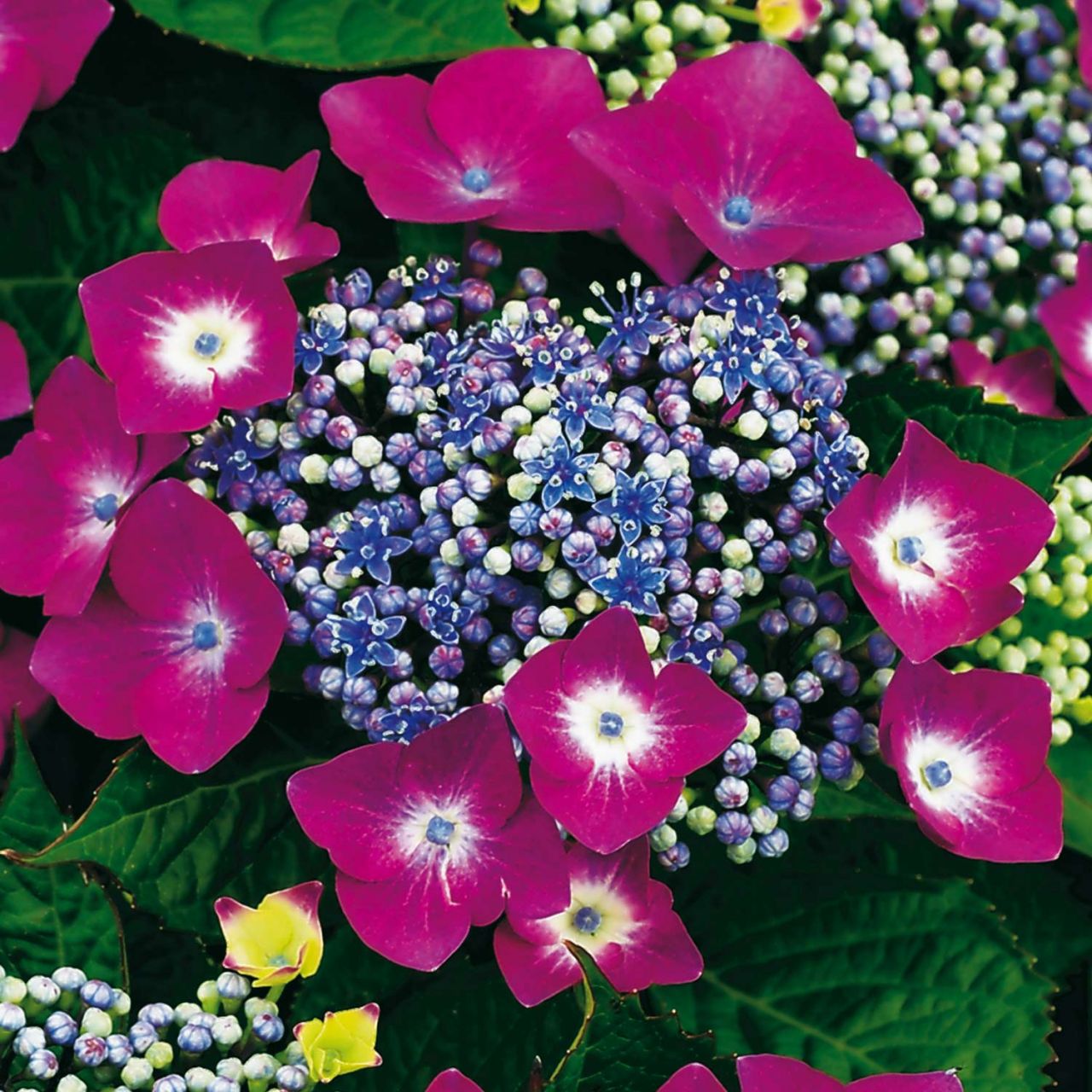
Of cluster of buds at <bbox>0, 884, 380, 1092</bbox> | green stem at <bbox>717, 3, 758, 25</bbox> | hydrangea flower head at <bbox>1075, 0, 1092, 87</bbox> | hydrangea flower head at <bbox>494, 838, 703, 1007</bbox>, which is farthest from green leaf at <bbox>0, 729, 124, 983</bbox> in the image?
hydrangea flower head at <bbox>1075, 0, 1092, 87</bbox>

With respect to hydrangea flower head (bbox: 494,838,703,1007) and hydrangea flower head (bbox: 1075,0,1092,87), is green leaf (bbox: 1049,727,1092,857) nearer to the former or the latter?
hydrangea flower head (bbox: 494,838,703,1007)

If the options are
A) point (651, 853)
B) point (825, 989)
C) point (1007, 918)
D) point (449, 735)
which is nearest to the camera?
point (449, 735)

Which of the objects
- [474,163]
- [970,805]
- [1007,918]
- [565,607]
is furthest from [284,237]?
[1007,918]

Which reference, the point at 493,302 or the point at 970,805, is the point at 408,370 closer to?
the point at 493,302

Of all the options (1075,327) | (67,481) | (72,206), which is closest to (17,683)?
(67,481)

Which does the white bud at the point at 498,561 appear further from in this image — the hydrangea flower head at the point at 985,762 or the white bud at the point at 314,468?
the hydrangea flower head at the point at 985,762

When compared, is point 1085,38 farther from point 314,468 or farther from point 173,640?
point 173,640

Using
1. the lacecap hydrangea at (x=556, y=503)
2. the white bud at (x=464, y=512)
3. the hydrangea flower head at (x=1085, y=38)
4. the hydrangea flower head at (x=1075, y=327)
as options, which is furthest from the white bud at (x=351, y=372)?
the hydrangea flower head at (x=1085, y=38)
